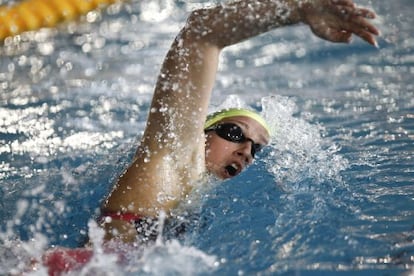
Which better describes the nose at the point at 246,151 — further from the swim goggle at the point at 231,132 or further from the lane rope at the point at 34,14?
the lane rope at the point at 34,14

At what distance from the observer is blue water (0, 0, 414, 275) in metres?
2.40

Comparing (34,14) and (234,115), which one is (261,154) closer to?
(234,115)

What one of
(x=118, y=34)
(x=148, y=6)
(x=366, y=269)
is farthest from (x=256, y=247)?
(x=148, y=6)

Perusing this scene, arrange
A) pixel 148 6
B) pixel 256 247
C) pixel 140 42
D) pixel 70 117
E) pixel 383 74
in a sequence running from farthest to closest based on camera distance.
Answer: pixel 148 6 → pixel 140 42 → pixel 383 74 → pixel 70 117 → pixel 256 247

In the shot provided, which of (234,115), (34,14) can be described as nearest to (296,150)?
(234,115)

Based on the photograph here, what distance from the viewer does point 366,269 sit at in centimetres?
227

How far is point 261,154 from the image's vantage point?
3596 millimetres

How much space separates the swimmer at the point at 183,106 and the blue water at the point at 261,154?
17cm

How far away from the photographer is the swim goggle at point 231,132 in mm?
2840

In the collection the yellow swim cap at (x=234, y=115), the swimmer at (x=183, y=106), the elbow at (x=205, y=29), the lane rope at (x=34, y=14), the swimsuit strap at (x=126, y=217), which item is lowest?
the swimsuit strap at (x=126, y=217)

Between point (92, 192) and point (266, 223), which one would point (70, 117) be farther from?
point (266, 223)

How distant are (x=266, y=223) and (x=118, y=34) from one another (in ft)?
13.6

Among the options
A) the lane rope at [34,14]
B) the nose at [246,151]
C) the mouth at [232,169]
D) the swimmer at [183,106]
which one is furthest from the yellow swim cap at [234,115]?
the lane rope at [34,14]

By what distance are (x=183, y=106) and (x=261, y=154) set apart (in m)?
1.39
